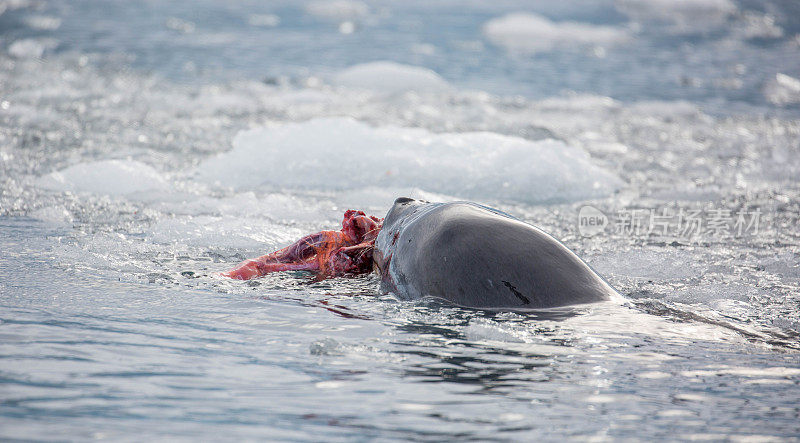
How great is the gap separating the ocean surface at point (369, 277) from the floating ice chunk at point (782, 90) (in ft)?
0.38

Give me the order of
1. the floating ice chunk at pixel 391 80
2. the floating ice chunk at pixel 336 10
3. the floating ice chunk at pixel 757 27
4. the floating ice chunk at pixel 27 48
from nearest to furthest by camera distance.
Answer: the floating ice chunk at pixel 391 80 < the floating ice chunk at pixel 27 48 < the floating ice chunk at pixel 757 27 < the floating ice chunk at pixel 336 10

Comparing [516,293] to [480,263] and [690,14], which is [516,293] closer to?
[480,263]

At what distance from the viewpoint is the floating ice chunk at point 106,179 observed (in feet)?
20.0

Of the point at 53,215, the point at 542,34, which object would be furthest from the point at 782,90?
the point at 53,215

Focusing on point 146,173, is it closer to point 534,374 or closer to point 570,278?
point 570,278

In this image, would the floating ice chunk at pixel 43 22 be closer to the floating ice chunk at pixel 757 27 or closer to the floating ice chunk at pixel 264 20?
the floating ice chunk at pixel 264 20

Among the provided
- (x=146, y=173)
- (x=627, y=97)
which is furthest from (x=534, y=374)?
(x=627, y=97)

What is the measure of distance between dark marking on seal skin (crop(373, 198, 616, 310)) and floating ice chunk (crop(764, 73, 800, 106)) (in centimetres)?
1153

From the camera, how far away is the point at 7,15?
21.7 meters

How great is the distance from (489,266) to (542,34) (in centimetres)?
1945

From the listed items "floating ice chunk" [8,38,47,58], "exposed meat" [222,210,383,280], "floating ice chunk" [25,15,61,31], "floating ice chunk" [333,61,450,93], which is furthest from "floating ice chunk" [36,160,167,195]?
"floating ice chunk" [25,15,61,31]

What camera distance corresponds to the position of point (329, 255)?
396 centimetres

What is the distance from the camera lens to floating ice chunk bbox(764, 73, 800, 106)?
13.6 metres

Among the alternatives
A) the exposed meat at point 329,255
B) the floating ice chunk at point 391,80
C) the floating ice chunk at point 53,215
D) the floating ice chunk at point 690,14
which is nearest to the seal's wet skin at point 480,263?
the exposed meat at point 329,255
